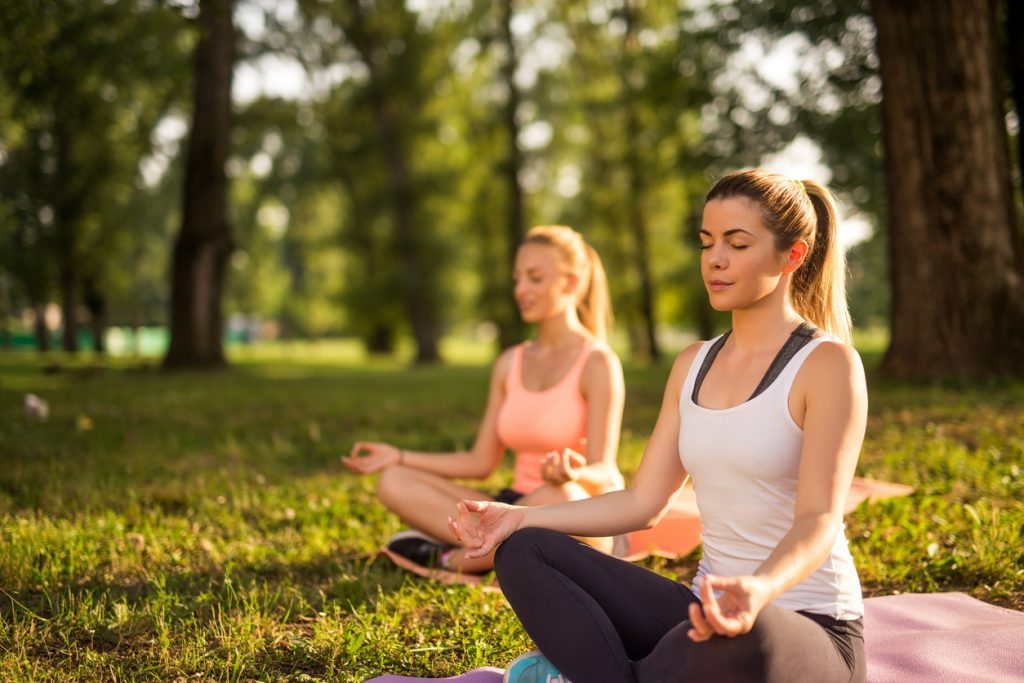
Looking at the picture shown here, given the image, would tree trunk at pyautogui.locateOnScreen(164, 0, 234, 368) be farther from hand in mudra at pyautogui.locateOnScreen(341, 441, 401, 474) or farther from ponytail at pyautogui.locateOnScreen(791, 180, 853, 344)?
ponytail at pyautogui.locateOnScreen(791, 180, 853, 344)

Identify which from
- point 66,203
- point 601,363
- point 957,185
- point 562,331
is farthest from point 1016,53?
point 66,203

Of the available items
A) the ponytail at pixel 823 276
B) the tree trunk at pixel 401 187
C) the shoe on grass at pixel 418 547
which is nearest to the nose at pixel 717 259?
the ponytail at pixel 823 276

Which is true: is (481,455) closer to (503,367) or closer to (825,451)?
(503,367)

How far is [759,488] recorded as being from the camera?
97.0 inches

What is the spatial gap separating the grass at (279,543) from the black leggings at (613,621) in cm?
74

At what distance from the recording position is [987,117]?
8.34 meters

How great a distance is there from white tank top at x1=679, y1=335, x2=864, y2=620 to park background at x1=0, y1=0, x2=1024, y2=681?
3.84 ft

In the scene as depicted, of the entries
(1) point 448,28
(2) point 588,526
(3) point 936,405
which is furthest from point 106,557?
(1) point 448,28

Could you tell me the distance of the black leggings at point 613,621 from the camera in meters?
2.17

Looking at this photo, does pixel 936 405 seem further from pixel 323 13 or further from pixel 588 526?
pixel 323 13

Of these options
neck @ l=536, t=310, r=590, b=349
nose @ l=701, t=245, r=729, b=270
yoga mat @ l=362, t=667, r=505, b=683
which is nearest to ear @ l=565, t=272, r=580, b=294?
neck @ l=536, t=310, r=590, b=349

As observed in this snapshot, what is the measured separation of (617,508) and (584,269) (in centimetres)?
201

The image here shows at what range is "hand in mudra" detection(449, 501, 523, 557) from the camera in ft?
8.81

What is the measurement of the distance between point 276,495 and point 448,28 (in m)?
19.0
